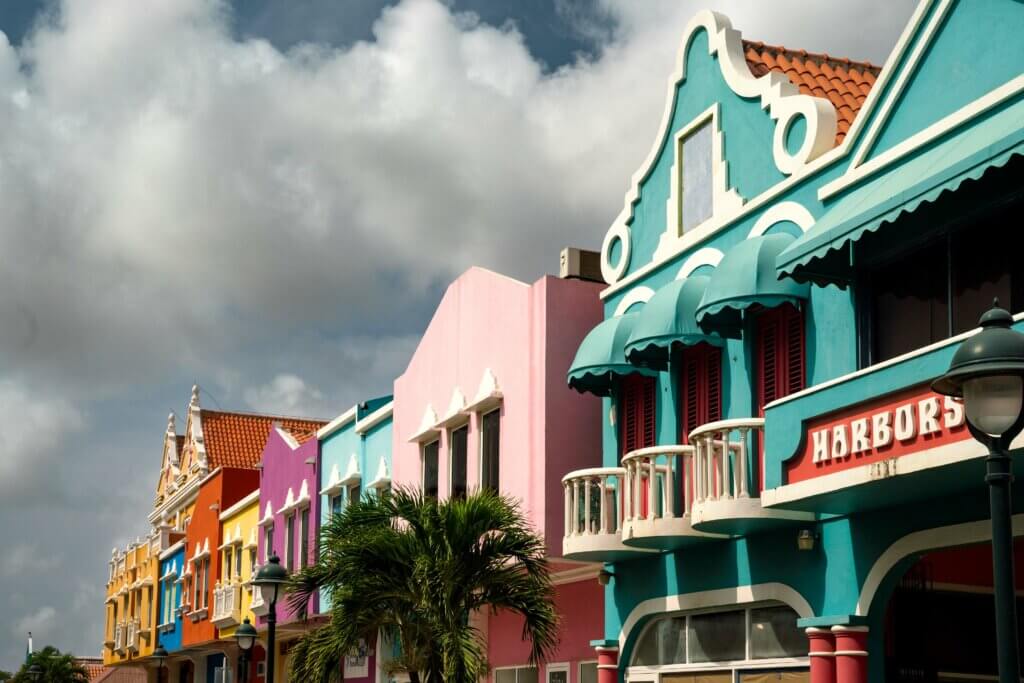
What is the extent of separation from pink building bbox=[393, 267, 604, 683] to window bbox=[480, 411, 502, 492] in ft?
0.07

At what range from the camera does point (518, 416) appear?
20297 mm

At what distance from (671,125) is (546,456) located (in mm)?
4740

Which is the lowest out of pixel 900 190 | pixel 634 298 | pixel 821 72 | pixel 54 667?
pixel 54 667

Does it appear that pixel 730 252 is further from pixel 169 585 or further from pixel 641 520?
pixel 169 585

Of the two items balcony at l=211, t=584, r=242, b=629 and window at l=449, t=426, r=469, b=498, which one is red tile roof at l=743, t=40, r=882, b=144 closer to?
window at l=449, t=426, r=469, b=498

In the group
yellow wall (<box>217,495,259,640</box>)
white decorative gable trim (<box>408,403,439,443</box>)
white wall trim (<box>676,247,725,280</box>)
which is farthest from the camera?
yellow wall (<box>217,495,259,640</box>)

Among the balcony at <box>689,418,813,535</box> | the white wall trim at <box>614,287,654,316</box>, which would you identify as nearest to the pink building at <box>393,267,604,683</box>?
the white wall trim at <box>614,287,654,316</box>

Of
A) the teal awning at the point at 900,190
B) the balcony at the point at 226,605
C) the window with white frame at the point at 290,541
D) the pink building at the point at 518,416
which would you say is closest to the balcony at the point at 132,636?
the balcony at the point at 226,605

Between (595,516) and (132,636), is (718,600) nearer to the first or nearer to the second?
(595,516)

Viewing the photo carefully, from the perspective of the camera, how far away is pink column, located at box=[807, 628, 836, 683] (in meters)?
13.8

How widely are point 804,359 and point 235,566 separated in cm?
2600

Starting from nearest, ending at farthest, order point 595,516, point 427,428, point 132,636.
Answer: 1. point 595,516
2. point 427,428
3. point 132,636

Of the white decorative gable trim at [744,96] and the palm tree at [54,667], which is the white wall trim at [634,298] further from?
the palm tree at [54,667]

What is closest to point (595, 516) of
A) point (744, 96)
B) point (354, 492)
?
point (744, 96)
